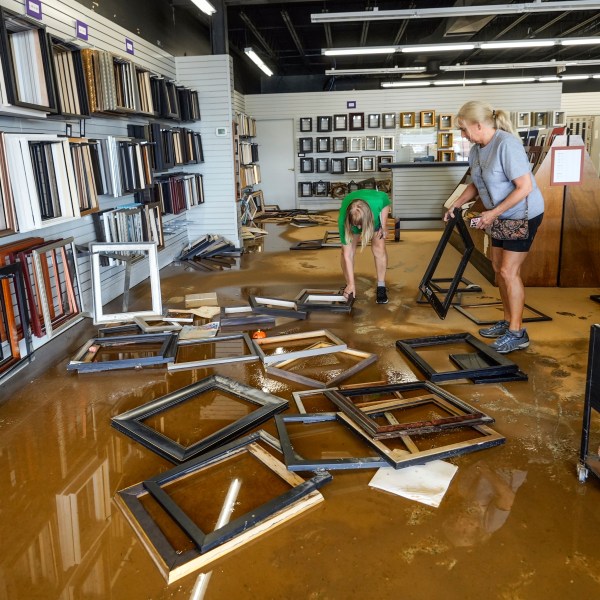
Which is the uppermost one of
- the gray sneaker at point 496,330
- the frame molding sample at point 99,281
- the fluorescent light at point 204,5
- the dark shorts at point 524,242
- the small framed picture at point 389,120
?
the fluorescent light at point 204,5

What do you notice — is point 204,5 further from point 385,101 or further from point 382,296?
point 385,101

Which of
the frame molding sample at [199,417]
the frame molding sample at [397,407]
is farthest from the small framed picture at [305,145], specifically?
the frame molding sample at [397,407]

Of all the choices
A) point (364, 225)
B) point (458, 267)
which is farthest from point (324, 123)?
point (458, 267)

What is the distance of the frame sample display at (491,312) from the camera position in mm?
4223

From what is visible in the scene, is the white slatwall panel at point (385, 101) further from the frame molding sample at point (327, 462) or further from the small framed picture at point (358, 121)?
the frame molding sample at point (327, 462)

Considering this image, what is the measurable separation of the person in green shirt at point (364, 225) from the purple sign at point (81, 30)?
8.89 ft

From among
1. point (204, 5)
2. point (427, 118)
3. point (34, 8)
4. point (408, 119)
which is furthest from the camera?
point (408, 119)

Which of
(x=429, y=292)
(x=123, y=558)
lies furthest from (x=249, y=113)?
(x=123, y=558)

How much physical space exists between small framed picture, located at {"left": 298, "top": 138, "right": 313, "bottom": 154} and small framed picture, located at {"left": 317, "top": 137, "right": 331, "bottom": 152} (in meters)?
0.20

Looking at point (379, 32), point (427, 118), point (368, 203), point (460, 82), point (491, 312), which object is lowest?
point (491, 312)

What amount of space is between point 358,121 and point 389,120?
73cm

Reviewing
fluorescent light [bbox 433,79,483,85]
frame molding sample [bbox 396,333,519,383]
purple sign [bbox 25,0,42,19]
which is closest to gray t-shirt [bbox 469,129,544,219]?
frame molding sample [bbox 396,333,519,383]

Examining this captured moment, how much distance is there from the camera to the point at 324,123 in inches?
503

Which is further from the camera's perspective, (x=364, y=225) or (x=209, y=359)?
(x=364, y=225)
